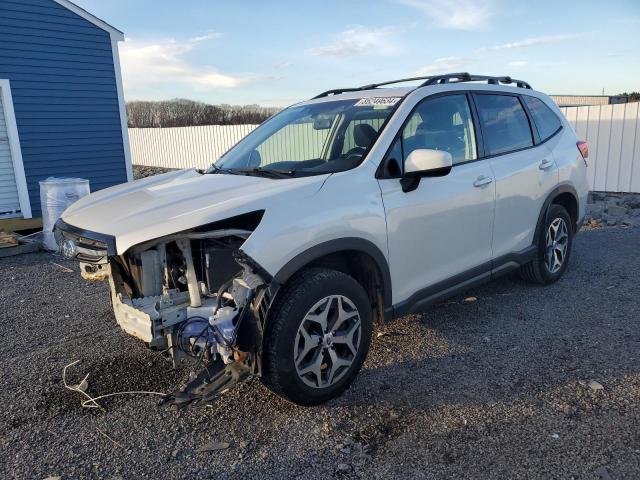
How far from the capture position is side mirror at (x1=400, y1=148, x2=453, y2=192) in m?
3.21

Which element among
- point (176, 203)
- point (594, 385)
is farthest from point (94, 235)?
point (594, 385)

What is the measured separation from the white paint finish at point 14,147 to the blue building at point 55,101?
0.02 metres

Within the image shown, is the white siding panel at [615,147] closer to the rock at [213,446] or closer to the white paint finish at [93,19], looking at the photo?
the rock at [213,446]

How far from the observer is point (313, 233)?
2898mm

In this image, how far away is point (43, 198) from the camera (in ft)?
25.5

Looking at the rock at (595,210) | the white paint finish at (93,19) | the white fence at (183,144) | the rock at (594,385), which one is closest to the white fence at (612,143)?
the rock at (595,210)

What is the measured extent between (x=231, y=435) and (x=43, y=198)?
6433 millimetres

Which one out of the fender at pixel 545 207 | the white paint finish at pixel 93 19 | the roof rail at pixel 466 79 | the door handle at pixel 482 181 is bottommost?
the fender at pixel 545 207

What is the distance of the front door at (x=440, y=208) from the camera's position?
338 centimetres

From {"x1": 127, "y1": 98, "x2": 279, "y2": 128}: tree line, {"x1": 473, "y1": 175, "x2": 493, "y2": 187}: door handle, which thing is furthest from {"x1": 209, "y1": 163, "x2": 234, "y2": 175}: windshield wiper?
{"x1": 127, "y1": 98, "x2": 279, "y2": 128}: tree line

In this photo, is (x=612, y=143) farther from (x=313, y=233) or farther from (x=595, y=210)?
(x=313, y=233)

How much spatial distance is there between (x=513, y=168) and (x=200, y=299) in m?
2.90

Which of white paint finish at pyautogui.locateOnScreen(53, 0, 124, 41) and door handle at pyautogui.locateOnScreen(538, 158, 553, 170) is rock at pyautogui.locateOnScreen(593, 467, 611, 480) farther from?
white paint finish at pyautogui.locateOnScreen(53, 0, 124, 41)

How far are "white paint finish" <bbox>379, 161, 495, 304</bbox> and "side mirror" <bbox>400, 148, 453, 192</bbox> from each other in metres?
0.07
